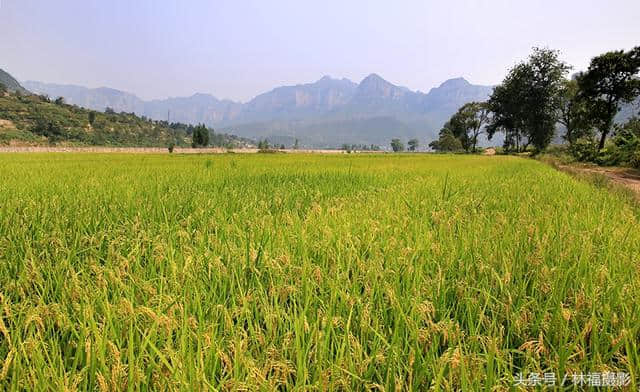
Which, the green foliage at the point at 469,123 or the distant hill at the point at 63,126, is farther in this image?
the green foliage at the point at 469,123

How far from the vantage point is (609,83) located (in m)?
29.5

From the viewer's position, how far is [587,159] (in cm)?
2523

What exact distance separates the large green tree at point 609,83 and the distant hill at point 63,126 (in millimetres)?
87349

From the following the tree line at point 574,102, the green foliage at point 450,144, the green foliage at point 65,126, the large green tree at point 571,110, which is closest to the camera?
the tree line at point 574,102

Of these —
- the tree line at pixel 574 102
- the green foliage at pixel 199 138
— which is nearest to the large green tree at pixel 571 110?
the tree line at pixel 574 102

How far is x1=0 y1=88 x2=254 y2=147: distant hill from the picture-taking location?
7194 cm

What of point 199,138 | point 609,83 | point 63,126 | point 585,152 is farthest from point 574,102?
point 63,126

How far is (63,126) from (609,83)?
9603cm

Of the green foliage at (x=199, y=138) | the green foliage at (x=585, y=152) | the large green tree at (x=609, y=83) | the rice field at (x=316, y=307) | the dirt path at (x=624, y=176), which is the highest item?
the large green tree at (x=609, y=83)

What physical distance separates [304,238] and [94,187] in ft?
13.8

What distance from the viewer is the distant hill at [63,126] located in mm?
71938
